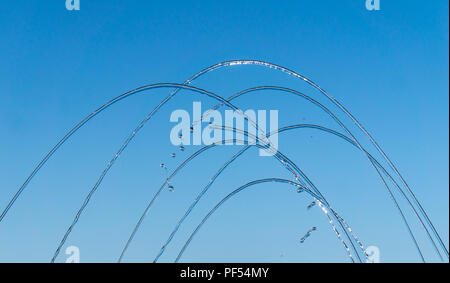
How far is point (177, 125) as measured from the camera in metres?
10.7
